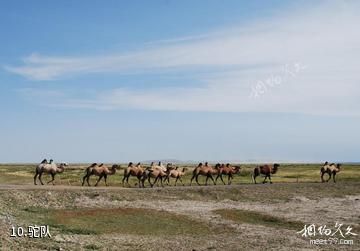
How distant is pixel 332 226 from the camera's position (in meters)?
28.0

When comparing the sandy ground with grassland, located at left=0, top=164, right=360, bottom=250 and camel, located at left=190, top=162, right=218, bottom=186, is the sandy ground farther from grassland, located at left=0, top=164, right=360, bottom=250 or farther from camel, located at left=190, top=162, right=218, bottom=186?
camel, located at left=190, top=162, right=218, bottom=186

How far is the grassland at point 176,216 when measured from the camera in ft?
74.1

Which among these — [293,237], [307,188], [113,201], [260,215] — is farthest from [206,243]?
[307,188]

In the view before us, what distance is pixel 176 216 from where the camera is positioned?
29875 millimetres

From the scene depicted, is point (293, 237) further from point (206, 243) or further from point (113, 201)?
point (113, 201)

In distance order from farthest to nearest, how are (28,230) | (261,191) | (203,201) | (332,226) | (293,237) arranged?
(261,191), (203,201), (332,226), (293,237), (28,230)

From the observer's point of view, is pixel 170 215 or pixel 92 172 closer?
pixel 170 215

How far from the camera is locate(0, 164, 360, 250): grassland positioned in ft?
74.1

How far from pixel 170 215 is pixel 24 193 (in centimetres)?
969

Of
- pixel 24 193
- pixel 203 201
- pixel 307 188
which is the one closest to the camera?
pixel 24 193
